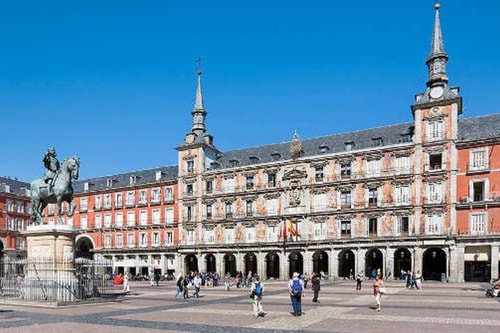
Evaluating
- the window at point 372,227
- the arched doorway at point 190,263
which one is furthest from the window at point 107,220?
the window at point 372,227

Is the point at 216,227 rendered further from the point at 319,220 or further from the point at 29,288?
the point at 29,288

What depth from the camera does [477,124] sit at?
159 ft

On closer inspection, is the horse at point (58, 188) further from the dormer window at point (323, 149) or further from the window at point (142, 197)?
the window at point (142, 197)

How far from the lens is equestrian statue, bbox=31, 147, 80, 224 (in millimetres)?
22203

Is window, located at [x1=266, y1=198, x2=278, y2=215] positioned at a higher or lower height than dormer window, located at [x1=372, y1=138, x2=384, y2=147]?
lower

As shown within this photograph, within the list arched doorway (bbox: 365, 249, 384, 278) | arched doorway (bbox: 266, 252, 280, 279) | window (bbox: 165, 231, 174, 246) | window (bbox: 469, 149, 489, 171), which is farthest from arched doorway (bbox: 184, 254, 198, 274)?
window (bbox: 469, 149, 489, 171)

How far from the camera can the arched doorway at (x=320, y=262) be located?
178ft

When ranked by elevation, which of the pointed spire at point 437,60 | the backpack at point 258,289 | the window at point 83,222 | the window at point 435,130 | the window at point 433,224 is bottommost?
the window at point 83,222

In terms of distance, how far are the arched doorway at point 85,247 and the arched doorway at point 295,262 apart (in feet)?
113

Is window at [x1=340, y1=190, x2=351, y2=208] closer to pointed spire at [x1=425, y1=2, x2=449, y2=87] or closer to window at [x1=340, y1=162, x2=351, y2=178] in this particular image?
window at [x1=340, y1=162, x2=351, y2=178]

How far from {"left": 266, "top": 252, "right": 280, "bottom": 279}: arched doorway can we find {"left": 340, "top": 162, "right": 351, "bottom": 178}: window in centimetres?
1355

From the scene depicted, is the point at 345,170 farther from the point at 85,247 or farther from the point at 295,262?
the point at 85,247

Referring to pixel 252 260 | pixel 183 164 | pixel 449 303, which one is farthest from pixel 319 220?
pixel 449 303

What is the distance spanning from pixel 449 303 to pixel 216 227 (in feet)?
132
